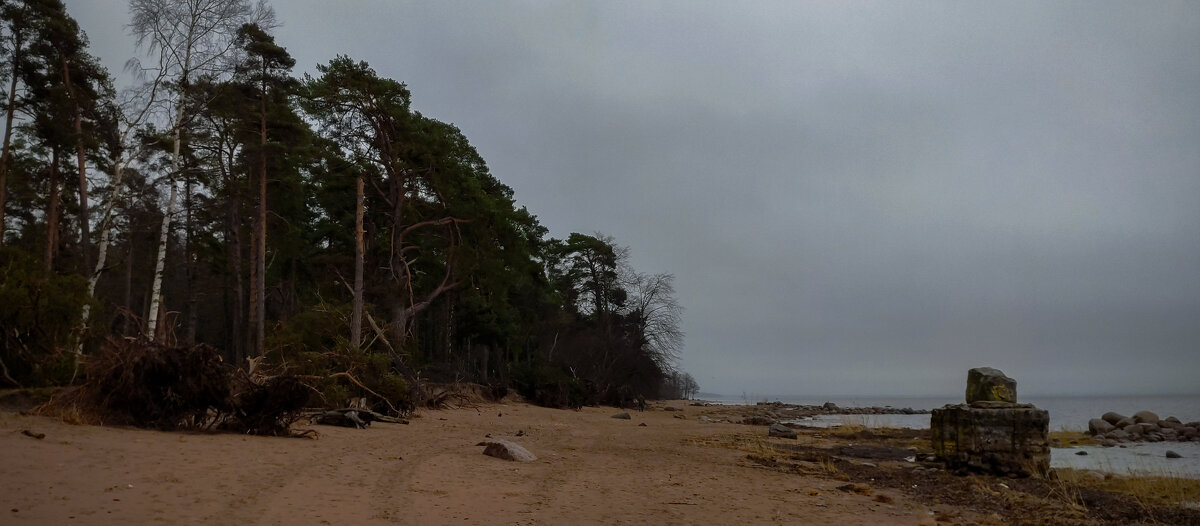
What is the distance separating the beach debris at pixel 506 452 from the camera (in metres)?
10.7

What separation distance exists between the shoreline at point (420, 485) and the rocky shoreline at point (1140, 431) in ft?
59.5

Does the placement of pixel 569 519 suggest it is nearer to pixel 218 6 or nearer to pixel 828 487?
pixel 828 487

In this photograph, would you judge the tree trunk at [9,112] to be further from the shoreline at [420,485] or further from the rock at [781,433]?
the rock at [781,433]

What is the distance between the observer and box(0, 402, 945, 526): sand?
588 cm

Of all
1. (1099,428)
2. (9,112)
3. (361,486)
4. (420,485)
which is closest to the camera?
(361,486)

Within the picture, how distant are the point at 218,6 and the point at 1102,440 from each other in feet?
104

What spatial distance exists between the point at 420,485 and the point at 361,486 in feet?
2.12

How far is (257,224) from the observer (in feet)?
72.0

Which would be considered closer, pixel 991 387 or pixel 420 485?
pixel 420 485

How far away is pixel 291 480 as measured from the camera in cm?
743

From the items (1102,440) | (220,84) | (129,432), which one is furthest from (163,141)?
(1102,440)

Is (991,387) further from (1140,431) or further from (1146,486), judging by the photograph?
(1140,431)

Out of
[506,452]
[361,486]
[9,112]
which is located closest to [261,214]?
[9,112]

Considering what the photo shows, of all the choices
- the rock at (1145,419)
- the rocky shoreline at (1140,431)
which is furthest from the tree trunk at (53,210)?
the rock at (1145,419)
